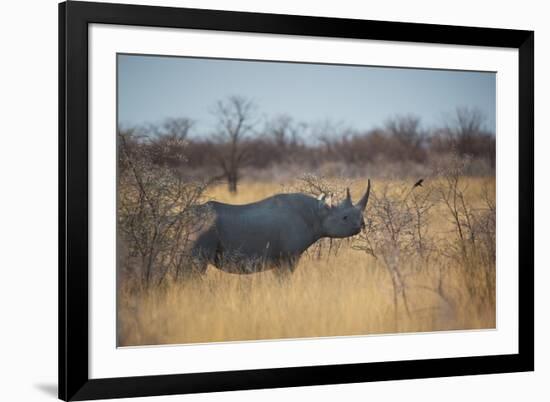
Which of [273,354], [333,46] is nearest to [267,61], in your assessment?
[333,46]

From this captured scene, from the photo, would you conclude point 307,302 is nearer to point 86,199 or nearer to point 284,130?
point 284,130

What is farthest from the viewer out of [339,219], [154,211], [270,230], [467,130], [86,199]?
[467,130]

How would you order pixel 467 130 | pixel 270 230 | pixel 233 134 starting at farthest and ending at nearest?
1. pixel 467 130
2. pixel 270 230
3. pixel 233 134

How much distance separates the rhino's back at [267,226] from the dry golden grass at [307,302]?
70 mm

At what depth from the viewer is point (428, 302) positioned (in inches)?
256

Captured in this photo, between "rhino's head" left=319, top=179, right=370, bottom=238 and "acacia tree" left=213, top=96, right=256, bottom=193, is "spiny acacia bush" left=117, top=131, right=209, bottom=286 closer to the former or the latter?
"acacia tree" left=213, top=96, right=256, bottom=193

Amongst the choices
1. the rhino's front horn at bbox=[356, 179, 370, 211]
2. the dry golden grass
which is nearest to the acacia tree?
the dry golden grass

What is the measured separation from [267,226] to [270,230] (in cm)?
3

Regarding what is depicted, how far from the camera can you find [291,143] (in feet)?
20.4

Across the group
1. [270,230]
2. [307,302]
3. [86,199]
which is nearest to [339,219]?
[270,230]

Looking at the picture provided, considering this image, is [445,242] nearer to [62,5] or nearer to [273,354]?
[273,354]

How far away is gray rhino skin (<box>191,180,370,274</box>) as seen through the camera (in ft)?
19.9

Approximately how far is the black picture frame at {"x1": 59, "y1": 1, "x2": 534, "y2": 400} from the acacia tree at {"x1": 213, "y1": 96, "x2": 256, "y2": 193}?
18.1 inches

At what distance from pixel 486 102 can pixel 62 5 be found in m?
2.86
